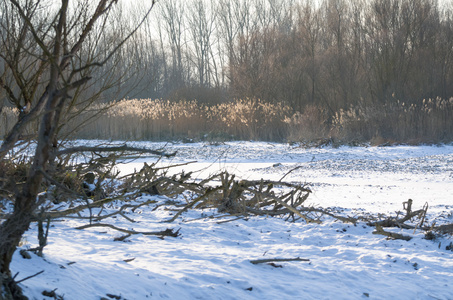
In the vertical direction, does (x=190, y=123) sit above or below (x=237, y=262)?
above

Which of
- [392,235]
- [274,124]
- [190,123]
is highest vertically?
[190,123]

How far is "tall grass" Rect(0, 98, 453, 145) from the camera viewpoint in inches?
554

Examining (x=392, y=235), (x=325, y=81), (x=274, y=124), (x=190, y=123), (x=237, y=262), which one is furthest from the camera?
(x=325, y=81)

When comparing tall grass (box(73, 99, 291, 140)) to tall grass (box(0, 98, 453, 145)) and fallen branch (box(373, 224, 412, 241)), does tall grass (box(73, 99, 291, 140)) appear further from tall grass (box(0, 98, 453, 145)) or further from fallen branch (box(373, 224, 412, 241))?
fallen branch (box(373, 224, 412, 241))

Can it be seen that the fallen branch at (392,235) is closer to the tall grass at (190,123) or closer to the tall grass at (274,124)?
the tall grass at (274,124)

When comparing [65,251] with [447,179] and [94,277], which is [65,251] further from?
[447,179]

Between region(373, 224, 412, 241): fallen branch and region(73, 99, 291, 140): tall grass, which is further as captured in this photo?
region(73, 99, 291, 140): tall grass

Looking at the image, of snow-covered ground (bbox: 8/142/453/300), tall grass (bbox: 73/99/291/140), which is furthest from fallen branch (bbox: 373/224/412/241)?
tall grass (bbox: 73/99/291/140)

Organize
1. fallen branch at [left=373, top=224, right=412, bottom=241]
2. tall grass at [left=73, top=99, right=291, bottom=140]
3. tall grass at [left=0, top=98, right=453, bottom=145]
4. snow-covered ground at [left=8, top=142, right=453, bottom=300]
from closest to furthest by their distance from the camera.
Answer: snow-covered ground at [left=8, top=142, right=453, bottom=300]
fallen branch at [left=373, top=224, right=412, bottom=241]
tall grass at [left=0, top=98, right=453, bottom=145]
tall grass at [left=73, top=99, right=291, bottom=140]

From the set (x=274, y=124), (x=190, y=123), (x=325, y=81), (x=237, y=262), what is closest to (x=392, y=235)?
(x=237, y=262)

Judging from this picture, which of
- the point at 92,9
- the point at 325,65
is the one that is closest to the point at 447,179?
the point at 92,9

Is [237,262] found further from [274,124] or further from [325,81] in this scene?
[325,81]

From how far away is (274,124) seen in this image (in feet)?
54.2

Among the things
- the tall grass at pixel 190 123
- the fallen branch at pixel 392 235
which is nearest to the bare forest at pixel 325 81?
the tall grass at pixel 190 123
